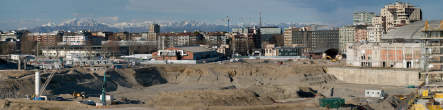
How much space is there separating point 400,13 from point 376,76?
7460 cm

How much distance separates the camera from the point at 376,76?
6562cm

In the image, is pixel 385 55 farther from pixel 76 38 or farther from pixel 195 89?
pixel 76 38

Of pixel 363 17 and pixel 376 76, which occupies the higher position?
pixel 363 17

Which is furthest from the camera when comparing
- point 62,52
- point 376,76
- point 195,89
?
point 62,52

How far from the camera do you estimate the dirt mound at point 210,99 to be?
145 ft

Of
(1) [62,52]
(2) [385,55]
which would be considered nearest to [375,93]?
(2) [385,55]

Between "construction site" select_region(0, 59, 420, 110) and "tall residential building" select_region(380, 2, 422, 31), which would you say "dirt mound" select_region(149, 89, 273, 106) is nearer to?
"construction site" select_region(0, 59, 420, 110)

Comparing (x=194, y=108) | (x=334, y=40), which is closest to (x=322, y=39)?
(x=334, y=40)

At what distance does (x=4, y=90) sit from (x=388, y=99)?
112 feet

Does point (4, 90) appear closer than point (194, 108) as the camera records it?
No

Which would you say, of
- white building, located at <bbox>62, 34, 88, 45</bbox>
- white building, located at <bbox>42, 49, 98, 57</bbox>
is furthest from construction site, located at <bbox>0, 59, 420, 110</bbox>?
white building, located at <bbox>62, 34, 88, 45</bbox>

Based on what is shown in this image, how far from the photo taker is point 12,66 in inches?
2886

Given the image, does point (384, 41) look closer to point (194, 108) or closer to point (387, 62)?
point (387, 62)

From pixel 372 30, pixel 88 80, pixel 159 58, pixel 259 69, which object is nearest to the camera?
pixel 88 80
